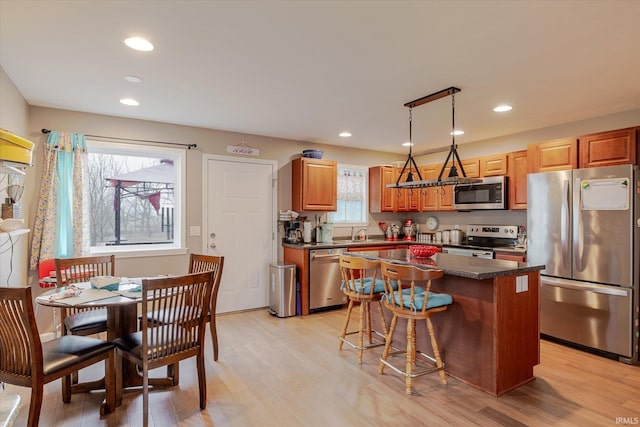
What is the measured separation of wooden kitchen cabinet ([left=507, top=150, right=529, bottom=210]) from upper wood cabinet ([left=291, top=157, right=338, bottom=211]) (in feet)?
7.99

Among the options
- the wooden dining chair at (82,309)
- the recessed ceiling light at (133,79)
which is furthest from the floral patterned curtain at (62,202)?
the recessed ceiling light at (133,79)

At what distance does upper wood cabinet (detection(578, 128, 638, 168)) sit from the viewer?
3.40m

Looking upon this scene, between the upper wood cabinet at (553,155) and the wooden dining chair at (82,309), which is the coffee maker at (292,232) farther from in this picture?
the upper wood cabinet at (553,155)

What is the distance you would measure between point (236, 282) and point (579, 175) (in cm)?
424

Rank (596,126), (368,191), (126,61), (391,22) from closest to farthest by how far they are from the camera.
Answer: (391,22), (126,61), (596,126), (368,191)

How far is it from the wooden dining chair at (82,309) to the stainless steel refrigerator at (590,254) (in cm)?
428

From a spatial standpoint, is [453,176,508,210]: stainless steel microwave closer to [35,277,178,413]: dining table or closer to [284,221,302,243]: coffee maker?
[284,221,302,243]: coffee maker

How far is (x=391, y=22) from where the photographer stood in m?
2.10

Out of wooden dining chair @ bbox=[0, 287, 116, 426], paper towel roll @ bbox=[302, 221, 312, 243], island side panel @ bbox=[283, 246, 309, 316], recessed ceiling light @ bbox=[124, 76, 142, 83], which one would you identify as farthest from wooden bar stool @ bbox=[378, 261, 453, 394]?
recessed ceiling light @ bbox=[124, 76, 142, 83]

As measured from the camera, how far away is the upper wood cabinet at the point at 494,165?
4730mm

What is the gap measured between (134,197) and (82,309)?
172cm

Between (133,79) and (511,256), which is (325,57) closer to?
(133,79)

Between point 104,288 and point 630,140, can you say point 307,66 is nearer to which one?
point 104,288

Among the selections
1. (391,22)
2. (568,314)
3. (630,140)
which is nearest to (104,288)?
(391,22)
